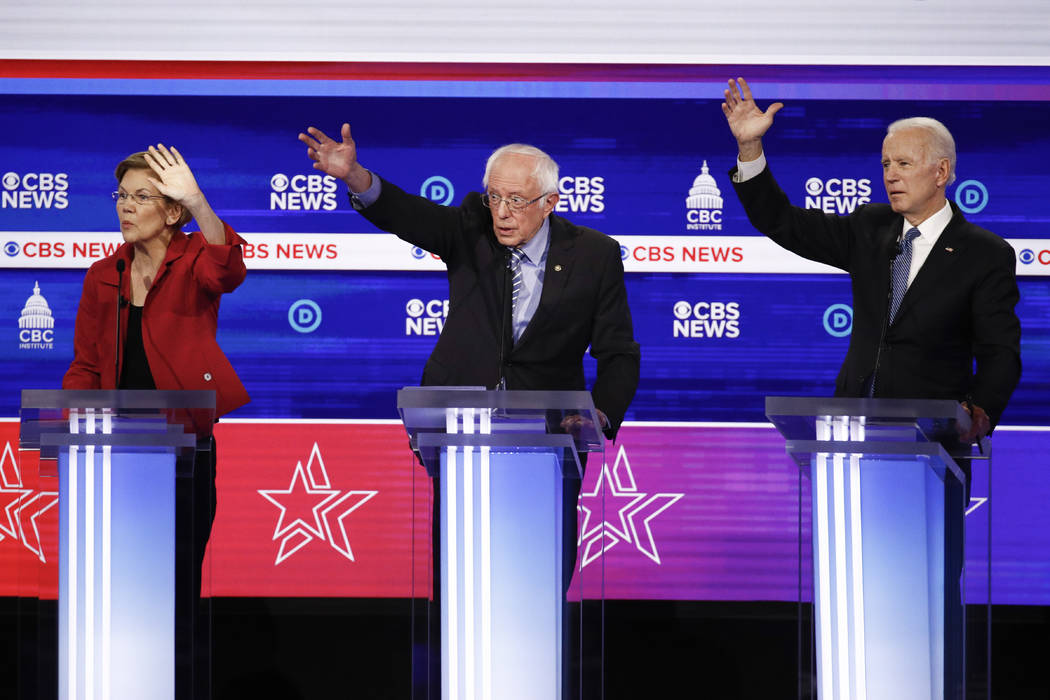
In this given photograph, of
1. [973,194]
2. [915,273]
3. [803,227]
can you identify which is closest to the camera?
[915,273]

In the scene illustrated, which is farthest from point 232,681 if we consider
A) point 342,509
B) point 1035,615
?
point 1035,615

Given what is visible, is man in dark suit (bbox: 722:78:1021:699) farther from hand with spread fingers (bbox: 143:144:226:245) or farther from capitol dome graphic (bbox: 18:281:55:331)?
capitol dome graphic (bbox: 18:281:55:331)

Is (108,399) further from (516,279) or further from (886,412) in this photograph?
(886,412)

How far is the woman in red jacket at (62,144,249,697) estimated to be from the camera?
340cm

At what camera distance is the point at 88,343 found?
11.5 ft

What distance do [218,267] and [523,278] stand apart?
0.86 m

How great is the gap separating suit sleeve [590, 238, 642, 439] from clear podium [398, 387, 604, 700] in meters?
0.83

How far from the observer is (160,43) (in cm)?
486

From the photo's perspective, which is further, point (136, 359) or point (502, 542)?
point (136, 359)

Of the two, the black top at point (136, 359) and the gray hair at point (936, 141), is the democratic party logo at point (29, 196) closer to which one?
the black top at point (136, 359)

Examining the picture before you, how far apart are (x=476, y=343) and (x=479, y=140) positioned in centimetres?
165

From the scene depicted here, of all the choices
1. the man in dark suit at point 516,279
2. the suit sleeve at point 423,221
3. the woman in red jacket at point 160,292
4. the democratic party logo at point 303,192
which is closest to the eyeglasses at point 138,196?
the woman in red jacket at point 160,292

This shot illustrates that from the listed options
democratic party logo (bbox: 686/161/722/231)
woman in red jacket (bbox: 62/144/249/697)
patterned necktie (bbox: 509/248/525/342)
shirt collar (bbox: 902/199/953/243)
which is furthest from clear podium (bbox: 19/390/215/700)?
democratic party logo (bbox: 686/161/722/231)

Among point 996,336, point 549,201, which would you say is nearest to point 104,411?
point 549,201
